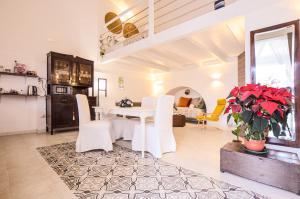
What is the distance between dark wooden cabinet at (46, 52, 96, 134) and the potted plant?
427cm

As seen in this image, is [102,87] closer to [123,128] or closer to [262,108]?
[123,128]

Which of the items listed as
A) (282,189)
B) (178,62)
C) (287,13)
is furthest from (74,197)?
(178,62)

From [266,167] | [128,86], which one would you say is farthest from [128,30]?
[266,167]

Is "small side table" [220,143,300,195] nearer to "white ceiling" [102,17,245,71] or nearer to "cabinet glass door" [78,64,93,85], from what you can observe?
"white ceiling" [102,17,245,71]

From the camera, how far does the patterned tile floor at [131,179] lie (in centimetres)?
155

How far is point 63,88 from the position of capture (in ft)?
16.0

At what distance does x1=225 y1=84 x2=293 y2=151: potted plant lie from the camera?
1648 mm

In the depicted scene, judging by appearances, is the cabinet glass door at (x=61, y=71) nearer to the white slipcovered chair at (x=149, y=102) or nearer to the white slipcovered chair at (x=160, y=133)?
the white slipcovered chair at (x=149, y=102)

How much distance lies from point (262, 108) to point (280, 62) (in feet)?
2.86

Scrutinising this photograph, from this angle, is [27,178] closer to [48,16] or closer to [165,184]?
[165,184]

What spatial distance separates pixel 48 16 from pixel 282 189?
20.8 feet

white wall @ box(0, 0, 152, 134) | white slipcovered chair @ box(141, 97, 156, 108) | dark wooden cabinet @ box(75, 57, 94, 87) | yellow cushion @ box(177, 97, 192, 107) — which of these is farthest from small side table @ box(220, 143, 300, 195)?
yellow cushion @ box(177, 97, 192, 107)

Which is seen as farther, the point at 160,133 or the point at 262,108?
the point at 160,133

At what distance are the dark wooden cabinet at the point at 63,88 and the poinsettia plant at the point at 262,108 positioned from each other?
4316 millimetres
